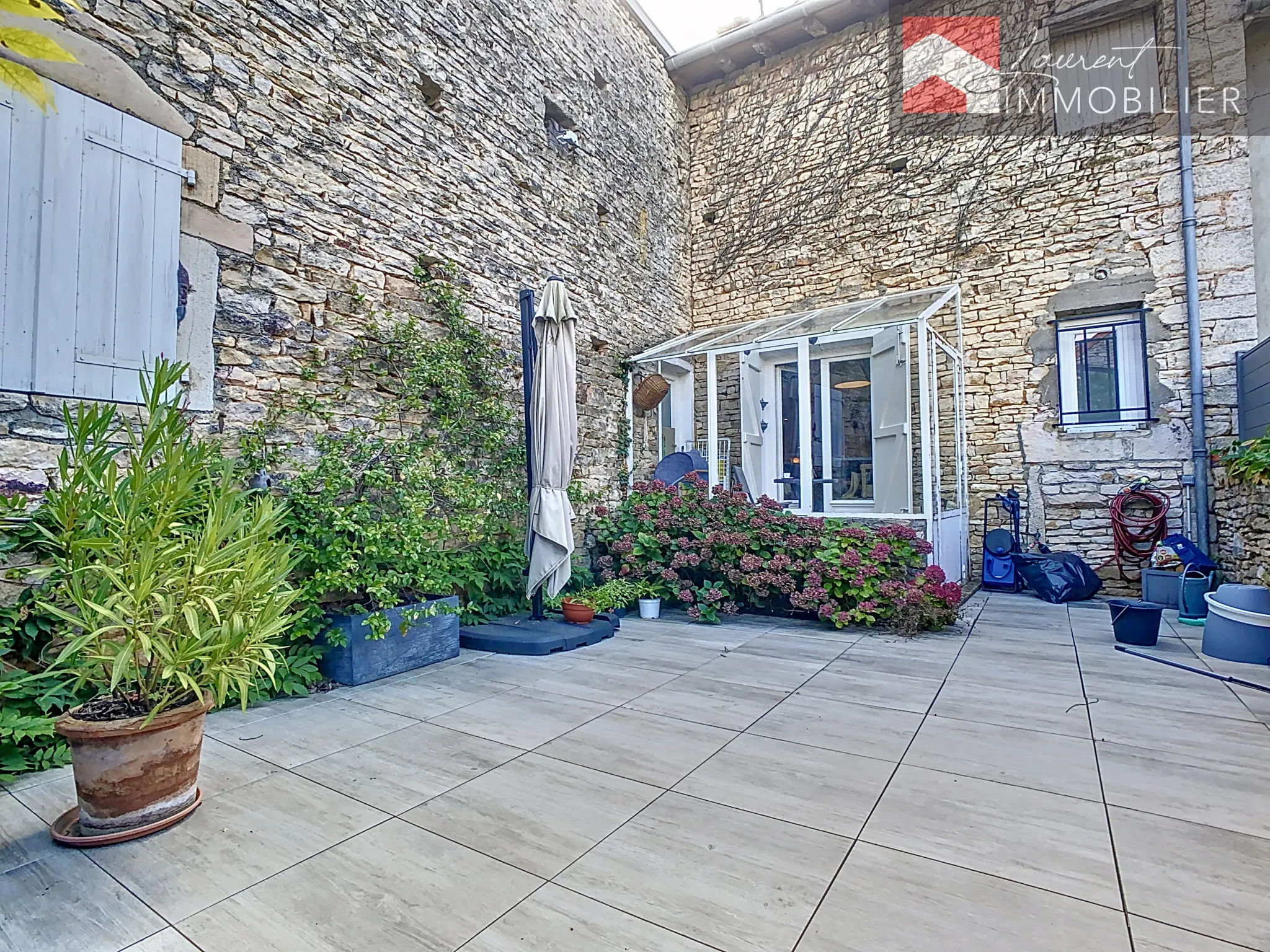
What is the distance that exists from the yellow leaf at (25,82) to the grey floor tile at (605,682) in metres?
2.70

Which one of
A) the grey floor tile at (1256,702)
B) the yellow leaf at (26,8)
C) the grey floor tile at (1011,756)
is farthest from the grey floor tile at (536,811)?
the grey floor tile at (1256,702)

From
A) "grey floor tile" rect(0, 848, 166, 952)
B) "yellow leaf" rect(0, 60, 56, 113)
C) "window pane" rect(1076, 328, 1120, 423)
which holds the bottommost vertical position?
"grey floor tile" rect(0, 848, 166, 952)

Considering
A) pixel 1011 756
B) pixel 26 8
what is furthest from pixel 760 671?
pixel 26 8

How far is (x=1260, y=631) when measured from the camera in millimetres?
3396

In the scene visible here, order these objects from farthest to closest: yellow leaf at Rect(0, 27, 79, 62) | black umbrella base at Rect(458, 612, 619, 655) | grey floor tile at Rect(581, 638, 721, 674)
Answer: black umbrella base at Rect(458, 612, 619, 655) < grey floor tile at Rect(581, 638, 721, 674) < yellow leaf at Rect(0, 27, 79, 62)

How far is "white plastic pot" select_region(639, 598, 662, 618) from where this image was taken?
16.8ft

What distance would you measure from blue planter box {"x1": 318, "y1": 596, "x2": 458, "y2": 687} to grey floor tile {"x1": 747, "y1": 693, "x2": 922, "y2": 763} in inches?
79.2

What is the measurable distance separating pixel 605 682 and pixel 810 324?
14.4 feet

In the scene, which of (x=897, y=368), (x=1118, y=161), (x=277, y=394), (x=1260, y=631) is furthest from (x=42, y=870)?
(x=1118, y=161)

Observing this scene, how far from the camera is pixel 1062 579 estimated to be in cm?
553

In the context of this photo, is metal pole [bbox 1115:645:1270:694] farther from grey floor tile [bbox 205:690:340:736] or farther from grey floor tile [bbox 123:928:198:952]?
grey floor tile [bbox 205:690:340:736]

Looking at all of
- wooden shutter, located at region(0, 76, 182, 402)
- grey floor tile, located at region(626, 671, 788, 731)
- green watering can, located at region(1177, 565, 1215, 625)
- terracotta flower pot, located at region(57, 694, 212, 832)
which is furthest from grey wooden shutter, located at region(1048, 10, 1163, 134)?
terracotta flower pot, located at region(57, 694, 212, 832)

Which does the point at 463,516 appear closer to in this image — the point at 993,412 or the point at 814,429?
the point at 814,429

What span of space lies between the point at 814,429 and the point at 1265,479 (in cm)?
327
